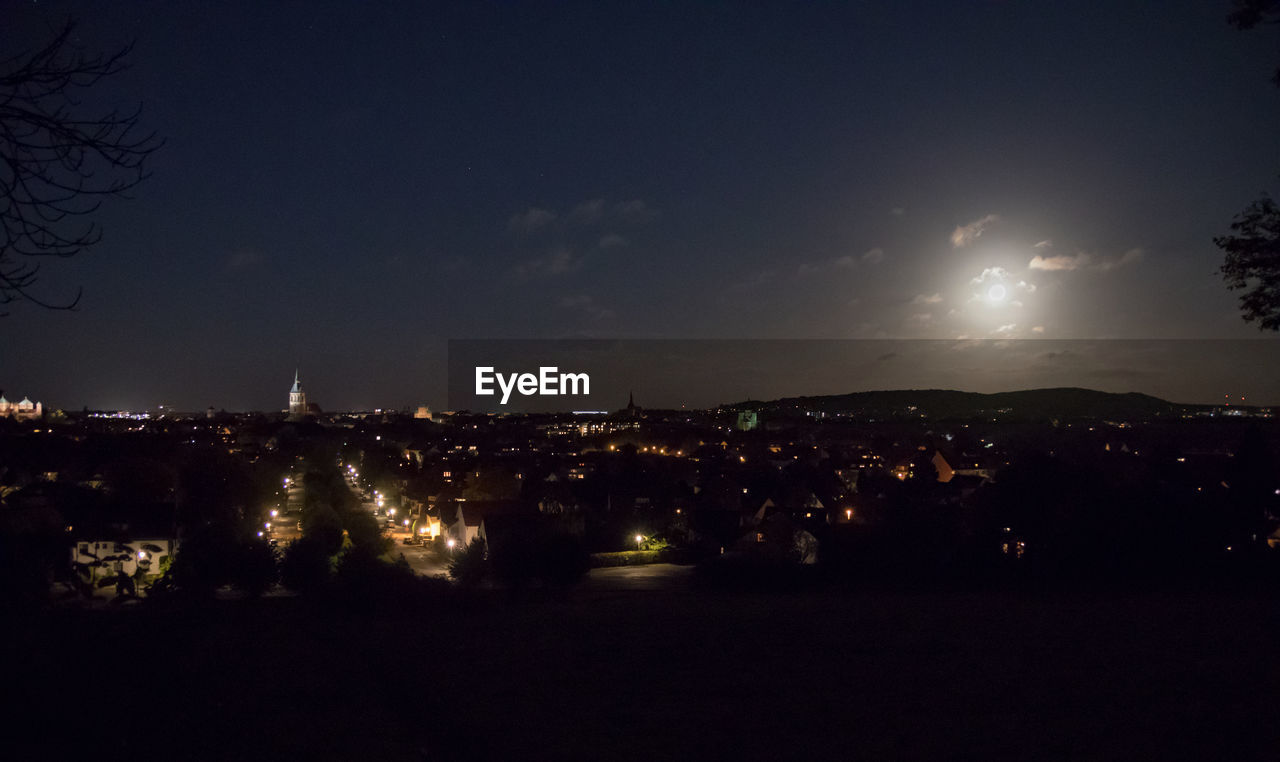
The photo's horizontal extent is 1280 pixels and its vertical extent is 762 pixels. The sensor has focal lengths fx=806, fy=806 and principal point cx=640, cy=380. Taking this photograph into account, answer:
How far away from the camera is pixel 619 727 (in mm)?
4578

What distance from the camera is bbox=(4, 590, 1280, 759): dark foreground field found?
2.91m

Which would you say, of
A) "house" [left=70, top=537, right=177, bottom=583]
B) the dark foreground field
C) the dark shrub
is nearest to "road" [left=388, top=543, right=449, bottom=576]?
the dark shrub

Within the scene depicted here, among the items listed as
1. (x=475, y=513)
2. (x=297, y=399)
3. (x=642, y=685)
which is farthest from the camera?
(x=297, y=399)

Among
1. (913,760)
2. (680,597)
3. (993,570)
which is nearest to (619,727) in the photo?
(913,760)

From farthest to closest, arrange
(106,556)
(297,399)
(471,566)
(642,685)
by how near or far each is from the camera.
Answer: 1. (297,399)
2. (471,566)
3. (642,685)
4. (106,556)

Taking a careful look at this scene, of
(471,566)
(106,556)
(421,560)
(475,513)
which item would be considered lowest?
(421,560)

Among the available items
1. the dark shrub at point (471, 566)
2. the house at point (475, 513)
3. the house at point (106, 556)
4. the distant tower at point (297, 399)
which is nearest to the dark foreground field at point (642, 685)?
the house at point (106, 556)

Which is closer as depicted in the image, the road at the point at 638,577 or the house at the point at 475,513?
the road at the point at 638,577

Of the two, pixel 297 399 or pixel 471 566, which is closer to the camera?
pixel 471 566

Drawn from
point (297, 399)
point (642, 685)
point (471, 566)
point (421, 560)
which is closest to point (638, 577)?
point (471, 566)

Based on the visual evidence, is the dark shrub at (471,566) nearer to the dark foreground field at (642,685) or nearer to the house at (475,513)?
the dark foreground field at (642,685)

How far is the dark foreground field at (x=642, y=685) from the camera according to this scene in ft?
9.54

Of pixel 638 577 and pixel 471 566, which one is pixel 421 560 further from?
pixel 471 566

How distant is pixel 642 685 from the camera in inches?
213
